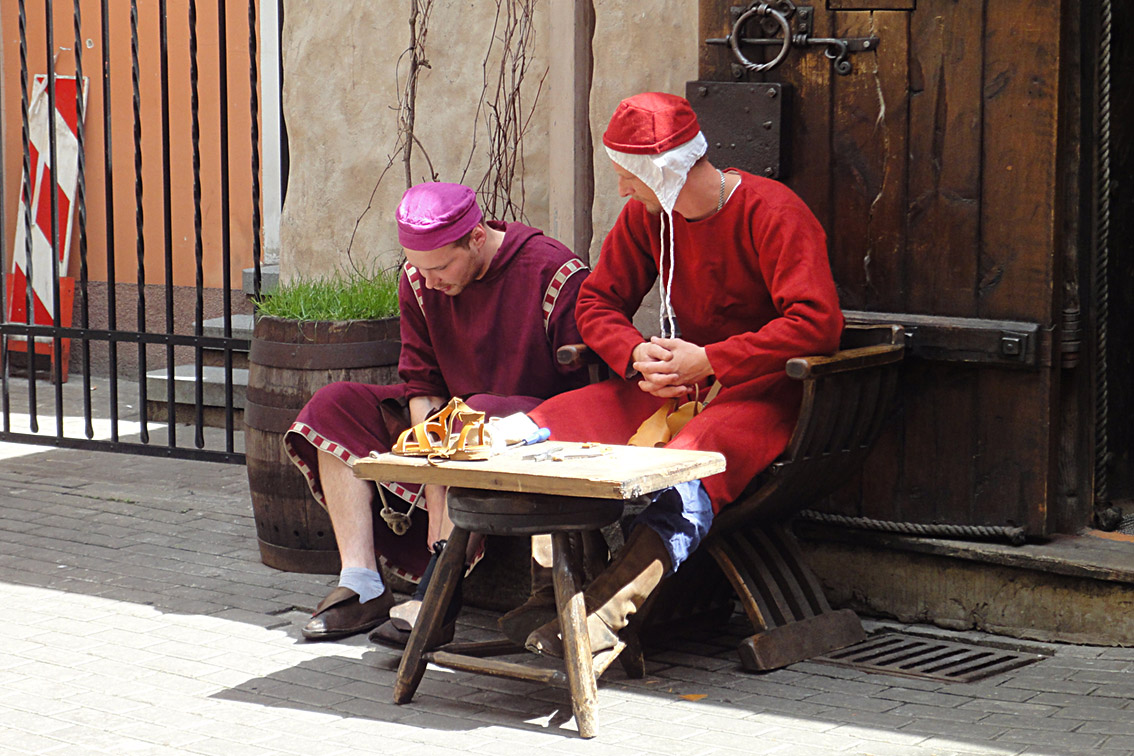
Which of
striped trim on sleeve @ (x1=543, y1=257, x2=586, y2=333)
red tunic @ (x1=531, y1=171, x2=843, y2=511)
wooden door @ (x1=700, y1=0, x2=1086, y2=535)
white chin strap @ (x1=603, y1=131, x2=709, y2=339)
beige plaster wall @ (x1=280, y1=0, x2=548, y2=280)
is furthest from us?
beige plaster wall @ (x1=280, y1=0, x2=548, y2=280)

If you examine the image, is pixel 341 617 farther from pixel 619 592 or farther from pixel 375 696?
pixel 619 592


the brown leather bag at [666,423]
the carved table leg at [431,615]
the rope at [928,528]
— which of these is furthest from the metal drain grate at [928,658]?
the carved table leg at [431,615]

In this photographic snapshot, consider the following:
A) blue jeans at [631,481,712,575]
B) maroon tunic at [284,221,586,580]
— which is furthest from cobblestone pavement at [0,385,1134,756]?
maroon tunic at [284,221,586,580]

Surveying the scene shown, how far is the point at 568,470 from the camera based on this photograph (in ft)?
11.7

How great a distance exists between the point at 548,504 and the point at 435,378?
3.73 feet

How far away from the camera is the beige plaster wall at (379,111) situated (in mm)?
5441

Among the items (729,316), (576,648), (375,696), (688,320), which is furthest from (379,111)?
(576,648)

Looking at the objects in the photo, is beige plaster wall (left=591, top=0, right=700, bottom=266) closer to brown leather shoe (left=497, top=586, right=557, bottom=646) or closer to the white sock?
the white sock

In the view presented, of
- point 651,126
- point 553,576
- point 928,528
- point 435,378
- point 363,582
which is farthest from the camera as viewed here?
point 435,378

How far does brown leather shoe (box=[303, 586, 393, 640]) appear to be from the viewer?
4414mm

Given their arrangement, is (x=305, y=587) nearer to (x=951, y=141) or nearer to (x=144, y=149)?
(x=951, y=141)

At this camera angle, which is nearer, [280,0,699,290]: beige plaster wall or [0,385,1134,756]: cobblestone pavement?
[0,385,1134,756]: cobblestone pavement

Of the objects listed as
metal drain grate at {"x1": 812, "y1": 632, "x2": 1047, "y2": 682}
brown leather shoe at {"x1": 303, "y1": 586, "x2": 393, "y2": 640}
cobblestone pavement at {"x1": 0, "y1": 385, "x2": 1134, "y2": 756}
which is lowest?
cobblestone pavement at {"x1": 0, "y1": 385, "x2": 1134, "y2": 756}

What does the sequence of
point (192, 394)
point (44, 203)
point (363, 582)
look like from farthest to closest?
point (44, 203), point (192, 394), point (363, 582)
